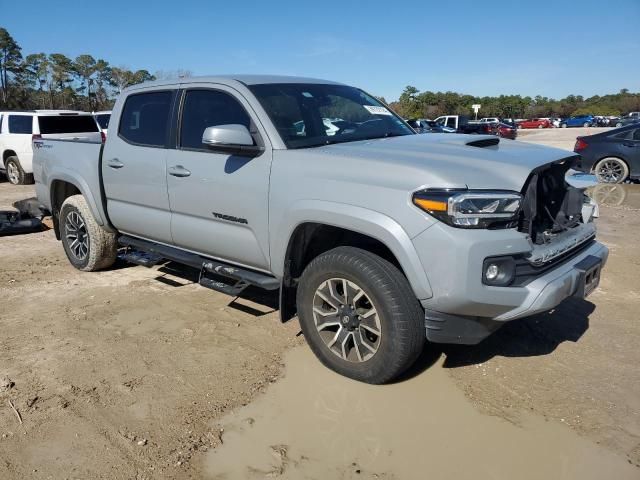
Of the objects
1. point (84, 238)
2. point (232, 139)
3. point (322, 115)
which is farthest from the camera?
point (84, 238)

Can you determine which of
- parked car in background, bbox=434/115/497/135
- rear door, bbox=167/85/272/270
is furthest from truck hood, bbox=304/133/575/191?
parked car in background, bbox=434/115/497/135

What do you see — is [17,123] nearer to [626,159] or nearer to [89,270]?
[89,270]

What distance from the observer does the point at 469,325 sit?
2.92 meters

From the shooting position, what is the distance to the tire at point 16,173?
12.7 m

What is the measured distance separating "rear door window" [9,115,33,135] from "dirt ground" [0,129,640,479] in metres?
9.03

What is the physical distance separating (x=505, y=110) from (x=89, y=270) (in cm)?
9506

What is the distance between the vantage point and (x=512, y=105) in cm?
9088

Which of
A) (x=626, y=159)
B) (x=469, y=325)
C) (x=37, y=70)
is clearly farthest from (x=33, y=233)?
(x=37, y=70)

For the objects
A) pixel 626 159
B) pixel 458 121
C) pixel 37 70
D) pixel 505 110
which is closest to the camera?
pixel 626 159

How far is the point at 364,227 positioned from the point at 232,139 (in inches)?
43.6

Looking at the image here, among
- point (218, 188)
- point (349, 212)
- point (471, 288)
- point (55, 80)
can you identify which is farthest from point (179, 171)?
point (55, 80)

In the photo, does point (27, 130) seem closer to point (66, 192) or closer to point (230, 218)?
point (66, 192)

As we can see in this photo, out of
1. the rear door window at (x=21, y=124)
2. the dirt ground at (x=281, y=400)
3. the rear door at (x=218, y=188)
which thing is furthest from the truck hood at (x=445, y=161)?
the rear door window at (x=21, y=124)

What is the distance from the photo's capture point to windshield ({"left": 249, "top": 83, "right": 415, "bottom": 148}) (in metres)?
3.69
